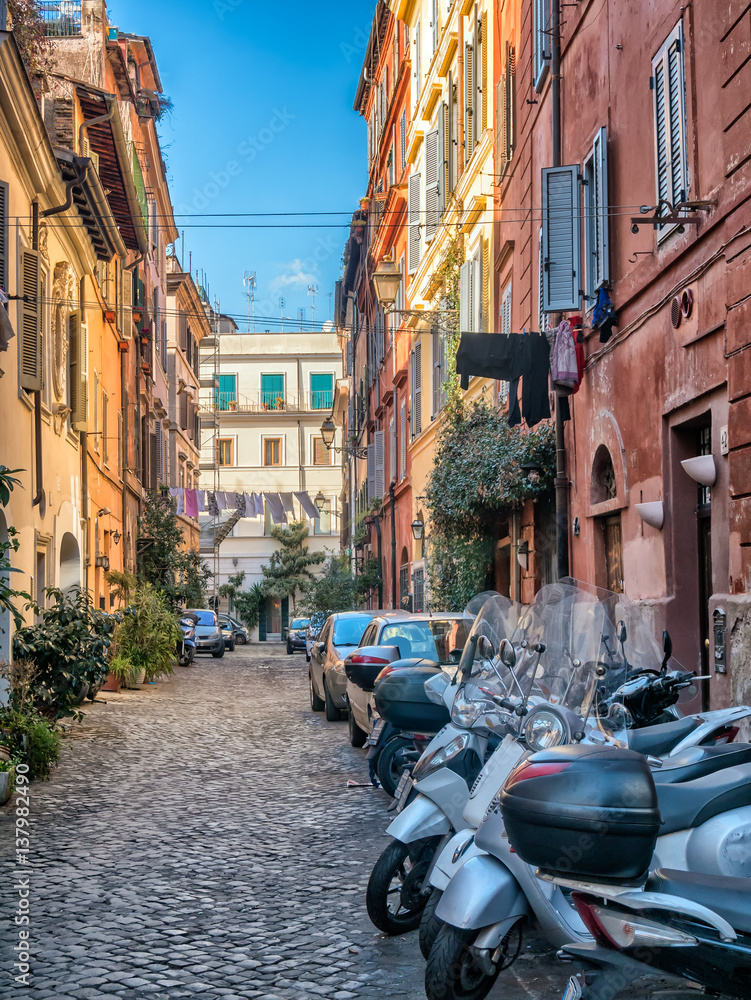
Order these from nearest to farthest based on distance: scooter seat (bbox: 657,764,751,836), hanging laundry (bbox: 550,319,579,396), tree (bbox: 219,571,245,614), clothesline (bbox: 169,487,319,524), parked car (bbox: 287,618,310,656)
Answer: scooter seat (bbox: 657,764,751,836)
hanging laundry (bbox: 550,319,579,396)
parked car (bbox: 287,618,310,656)
clothesline (bbox: 169,487,319,524)
tree (bbox: 219,571,245,614)

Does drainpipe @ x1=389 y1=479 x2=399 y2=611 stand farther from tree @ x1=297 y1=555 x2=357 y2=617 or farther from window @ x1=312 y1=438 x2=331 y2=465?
window @ x1=312 y1=438 x2=331 y2=465

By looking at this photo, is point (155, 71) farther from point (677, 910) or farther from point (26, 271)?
point (677, 910)

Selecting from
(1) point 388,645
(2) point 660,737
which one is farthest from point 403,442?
(2) point 660,737

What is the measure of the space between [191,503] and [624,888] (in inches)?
1635

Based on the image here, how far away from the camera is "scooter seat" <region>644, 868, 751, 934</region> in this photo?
10.6ft

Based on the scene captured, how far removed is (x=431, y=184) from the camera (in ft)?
82.8

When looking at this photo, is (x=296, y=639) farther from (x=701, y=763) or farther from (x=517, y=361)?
(x=701, y=763)

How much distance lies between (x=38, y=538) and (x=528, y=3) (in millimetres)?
9976

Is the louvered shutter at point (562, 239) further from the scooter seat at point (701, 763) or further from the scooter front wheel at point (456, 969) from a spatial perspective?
the scooter front wheel at point (456, 969)

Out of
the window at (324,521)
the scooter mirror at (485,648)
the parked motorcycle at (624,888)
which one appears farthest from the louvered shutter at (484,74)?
the window at (324,521)

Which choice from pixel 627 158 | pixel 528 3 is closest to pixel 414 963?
pixel 627 158

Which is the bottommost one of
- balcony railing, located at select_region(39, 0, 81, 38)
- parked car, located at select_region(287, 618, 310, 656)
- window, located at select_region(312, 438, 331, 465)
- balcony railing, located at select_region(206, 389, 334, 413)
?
parked car, located at select_region(287, 618, 310, 656)

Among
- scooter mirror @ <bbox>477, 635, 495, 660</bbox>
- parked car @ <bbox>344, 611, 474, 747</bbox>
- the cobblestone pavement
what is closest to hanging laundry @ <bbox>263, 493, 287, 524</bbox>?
parked car @ <bbox>344, 611, 474, 747</bbox>

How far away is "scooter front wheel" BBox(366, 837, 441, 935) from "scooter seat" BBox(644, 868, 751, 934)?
216 cm
